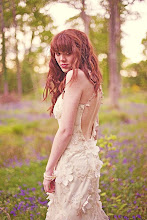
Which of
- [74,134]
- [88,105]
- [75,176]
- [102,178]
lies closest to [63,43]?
[88,105]

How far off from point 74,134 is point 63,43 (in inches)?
33.0

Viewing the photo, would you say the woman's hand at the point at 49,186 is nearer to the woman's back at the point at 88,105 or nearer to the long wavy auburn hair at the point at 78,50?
the woman's back at the point at 88,105

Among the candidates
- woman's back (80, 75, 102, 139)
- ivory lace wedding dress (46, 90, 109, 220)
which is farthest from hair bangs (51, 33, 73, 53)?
ivory lace wedding dress (46, 90, 109, 220)

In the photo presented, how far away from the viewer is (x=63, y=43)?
2.00 meters

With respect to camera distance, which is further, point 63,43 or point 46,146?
point 46,146

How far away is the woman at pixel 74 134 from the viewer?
1987 millimetres

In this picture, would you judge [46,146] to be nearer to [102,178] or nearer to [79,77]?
[102,178]

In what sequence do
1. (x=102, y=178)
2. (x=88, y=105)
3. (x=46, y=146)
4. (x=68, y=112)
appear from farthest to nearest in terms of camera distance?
(x=46, y=146) → (x=102, y=178) → (x=88, y=105) → (x=68, y=112)

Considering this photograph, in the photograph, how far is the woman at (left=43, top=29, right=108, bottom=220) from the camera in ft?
6.52

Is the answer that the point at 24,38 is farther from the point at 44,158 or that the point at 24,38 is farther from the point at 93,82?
the point at 44,158

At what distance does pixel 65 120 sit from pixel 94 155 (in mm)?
513

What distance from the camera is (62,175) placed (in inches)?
82.5

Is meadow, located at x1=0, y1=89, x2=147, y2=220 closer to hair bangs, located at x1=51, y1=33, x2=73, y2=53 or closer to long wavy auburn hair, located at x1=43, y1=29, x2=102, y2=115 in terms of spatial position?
long wavy auburn hair, located at x1=43, y1=29, x2=102, y2=115

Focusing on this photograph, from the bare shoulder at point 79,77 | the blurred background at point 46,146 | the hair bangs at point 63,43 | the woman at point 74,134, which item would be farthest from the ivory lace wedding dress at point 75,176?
the blurred background at point 46,146
